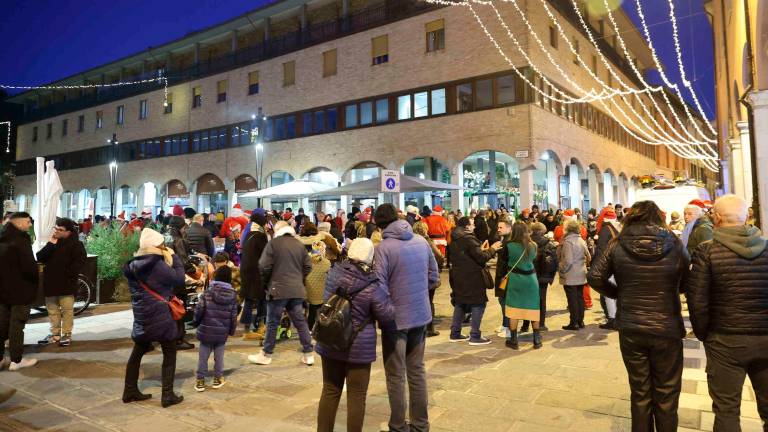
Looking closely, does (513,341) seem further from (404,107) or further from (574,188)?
(574,188)

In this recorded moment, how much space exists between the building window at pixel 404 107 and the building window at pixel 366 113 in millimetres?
1559

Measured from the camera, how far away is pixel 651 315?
329cm

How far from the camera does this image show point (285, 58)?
2578 centimetres

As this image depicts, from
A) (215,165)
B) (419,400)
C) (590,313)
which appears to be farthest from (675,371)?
(215,165)

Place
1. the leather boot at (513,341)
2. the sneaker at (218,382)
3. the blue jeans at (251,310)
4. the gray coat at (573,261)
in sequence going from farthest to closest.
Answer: the gray coat at (573,261), the blue jeans at (251,310), the leather boot at (513,341), the sneaker at (218,382)

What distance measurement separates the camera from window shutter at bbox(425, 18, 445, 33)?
20422mm

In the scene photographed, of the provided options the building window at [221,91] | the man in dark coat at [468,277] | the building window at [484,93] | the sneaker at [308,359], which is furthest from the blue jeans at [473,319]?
the building window at [221,91]

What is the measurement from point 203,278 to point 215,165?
22.8m

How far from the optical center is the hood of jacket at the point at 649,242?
3.31 metres

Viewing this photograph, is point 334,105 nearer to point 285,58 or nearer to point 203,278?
point 285,58

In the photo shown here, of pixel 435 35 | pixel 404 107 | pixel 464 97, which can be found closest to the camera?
pixel 464 97

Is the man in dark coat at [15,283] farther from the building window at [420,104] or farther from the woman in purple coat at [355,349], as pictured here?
the building window at [420,104]

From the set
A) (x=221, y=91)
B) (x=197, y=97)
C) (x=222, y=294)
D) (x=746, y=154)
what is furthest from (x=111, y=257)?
(x=197, y=97)

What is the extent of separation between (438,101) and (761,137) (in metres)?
13.3
